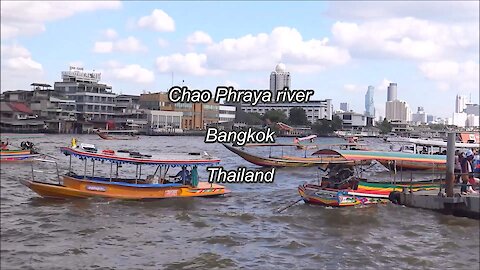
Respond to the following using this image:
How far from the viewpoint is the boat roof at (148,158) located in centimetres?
827

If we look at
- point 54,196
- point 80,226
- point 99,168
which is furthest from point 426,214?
point 99,168

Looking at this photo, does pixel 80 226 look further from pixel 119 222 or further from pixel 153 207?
pixel 153 207

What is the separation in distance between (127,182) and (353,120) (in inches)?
2078

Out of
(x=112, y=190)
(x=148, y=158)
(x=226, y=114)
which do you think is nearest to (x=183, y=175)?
(x=148, y=158)

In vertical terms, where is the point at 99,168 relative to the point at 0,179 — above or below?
below

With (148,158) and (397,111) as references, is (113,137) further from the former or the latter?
(397,111)

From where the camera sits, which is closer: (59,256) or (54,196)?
(59,256)

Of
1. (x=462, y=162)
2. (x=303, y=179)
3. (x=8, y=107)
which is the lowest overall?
(x=303, y=179)

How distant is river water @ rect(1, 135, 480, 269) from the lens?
19.5 ft

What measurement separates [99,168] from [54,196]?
3.66 m

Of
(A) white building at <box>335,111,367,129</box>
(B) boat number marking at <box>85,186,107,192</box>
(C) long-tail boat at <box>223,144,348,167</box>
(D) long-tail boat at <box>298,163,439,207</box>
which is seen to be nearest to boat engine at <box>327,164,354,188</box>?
(D) long-tail boat at <box>298,163,439,207</box>

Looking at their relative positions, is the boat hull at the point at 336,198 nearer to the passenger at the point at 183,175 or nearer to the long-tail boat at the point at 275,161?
the passenger at the point at 183,175

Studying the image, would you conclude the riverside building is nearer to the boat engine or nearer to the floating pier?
the boat engine

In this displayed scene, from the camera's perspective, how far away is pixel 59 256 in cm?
497
